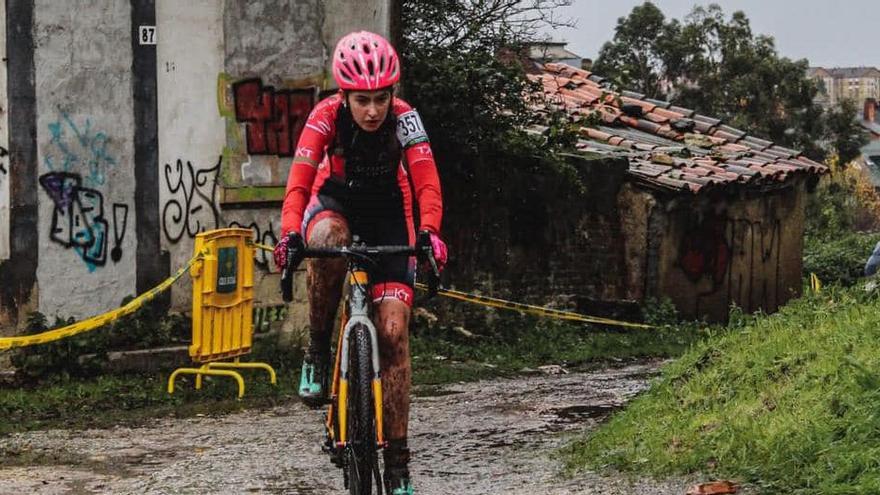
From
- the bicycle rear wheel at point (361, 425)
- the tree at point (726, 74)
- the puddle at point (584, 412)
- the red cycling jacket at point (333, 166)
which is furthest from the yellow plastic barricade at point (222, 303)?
the tree at point (726, 74)

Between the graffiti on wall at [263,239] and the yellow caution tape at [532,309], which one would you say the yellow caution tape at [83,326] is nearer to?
the graffiti on wall at [263,239]

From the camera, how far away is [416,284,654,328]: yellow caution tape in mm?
15555

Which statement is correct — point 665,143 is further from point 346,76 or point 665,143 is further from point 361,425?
point 361,425

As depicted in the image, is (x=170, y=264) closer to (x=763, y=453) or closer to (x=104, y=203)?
(x=104, y=203)

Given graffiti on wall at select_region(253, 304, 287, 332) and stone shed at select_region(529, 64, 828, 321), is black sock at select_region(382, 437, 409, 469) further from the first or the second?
stone shed at select_region(529, 64, 828, 321)

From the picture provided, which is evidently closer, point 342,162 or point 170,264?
point 342,162

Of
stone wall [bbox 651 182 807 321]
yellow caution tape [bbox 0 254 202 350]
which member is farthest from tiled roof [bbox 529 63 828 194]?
yellow caution tape [bbox 0 254 202 350]

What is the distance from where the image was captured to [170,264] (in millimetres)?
12906

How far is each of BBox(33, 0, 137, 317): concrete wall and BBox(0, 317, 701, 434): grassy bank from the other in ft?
3.04

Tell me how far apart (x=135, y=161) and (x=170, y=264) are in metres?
1.03

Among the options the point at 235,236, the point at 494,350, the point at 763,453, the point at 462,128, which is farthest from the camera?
the point at 462,128

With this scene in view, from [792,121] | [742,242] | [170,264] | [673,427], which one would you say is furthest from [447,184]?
[792,121]

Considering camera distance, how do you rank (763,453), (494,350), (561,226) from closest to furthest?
1. (763,453)
2. (494,350)
3. (561,226)

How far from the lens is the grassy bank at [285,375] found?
10617 mm
